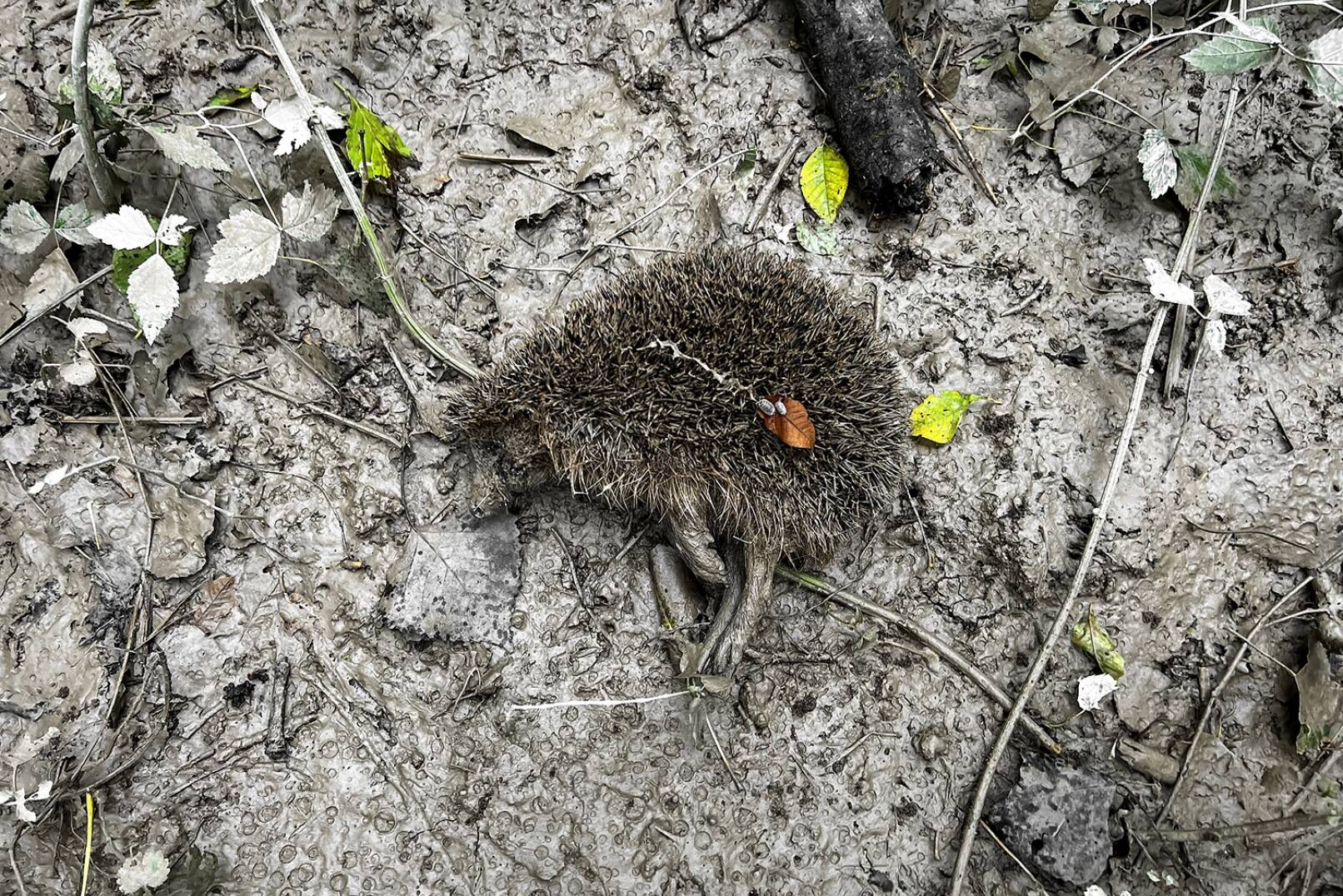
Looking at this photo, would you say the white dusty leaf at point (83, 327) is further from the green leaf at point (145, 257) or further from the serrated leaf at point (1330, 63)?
the serrated leaf at point (1330, 63)

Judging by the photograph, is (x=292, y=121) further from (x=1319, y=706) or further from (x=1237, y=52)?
(x=1319, y=706)

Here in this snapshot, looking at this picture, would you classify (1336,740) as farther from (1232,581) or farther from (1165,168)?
(1165,168)

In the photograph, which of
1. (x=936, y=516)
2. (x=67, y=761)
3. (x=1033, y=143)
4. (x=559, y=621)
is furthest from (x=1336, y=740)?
(x=67, y=761)

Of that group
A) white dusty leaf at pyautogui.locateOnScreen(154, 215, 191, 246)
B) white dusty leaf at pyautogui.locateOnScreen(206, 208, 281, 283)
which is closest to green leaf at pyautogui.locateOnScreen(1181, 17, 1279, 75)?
white dusty leaf at pyautogui.locateOnScreen(206, 208, 281, 283)

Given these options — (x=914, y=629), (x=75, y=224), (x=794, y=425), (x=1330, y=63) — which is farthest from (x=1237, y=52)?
(x=75, y=224)

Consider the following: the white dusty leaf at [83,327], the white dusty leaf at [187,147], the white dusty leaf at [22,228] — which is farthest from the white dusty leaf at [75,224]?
the white dusty leaf at [187,147]

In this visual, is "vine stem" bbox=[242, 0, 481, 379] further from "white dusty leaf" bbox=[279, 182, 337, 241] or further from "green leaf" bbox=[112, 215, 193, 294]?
"green leaf" bbox=[112, 215, 193, 294]

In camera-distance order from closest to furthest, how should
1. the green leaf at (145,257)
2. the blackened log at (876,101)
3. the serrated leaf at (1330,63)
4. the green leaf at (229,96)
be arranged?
the green leaf at (145,257) < the serrated leaf at (1330,63) < the green leaf at (229,96) < the blackened log at (876,101)
